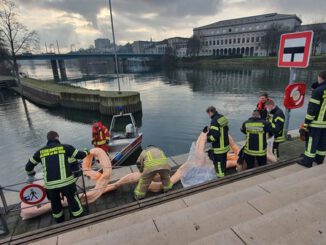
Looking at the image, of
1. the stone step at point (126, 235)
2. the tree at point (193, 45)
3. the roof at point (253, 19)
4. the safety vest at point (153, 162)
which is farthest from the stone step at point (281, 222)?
the roof at point (253, 19)

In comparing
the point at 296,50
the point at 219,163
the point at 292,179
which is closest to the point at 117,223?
the point at 219,163

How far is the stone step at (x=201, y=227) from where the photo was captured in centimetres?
248

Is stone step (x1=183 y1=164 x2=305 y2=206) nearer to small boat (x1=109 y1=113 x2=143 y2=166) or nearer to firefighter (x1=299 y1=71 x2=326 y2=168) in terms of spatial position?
firefighter (x1=299 y1=71 x2=326 y2=168)

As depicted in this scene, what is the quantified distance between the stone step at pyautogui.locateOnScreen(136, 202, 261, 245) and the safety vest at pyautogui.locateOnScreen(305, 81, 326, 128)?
260 cm

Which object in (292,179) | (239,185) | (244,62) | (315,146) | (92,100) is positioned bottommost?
(92,100)

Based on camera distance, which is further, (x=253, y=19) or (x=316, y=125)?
(x=253, y=19)

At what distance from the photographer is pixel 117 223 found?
11.1 ft

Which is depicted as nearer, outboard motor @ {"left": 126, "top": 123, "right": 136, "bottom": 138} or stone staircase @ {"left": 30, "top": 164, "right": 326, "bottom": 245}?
stone staircase @ {"left": 30, "top": 164, "right": 326, "bottom": 245}

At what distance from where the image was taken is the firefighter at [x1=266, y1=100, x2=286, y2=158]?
5147 mm

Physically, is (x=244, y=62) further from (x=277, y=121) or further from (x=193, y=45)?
(x=277, y=121)

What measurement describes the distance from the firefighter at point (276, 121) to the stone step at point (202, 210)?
211cm

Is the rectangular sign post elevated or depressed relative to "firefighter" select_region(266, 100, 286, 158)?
elevated

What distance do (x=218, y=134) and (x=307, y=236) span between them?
2.96 meters

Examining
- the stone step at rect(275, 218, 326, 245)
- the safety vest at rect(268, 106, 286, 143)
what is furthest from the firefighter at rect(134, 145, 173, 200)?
the safety vest at rect(268, 106, 286, 143)
